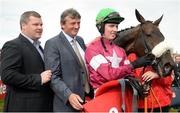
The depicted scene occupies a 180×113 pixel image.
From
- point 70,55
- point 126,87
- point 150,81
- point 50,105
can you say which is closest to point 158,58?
point 150,81

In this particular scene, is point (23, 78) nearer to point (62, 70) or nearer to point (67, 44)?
point (62, 70)

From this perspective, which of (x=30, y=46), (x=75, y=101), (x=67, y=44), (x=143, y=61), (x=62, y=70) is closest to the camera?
(x=75, y=101)

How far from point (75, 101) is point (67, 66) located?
16.3 inches

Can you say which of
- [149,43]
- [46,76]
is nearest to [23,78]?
[46,76]

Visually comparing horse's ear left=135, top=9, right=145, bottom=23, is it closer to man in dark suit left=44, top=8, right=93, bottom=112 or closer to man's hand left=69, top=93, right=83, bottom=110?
man in dark suit left=44, top=8, right=93, bottom=112

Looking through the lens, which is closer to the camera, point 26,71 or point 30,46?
point 26,71

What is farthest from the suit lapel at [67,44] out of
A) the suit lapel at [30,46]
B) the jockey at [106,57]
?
the suit lapel at [30,46]

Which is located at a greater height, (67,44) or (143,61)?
(67,44)

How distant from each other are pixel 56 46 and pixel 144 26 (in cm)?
120

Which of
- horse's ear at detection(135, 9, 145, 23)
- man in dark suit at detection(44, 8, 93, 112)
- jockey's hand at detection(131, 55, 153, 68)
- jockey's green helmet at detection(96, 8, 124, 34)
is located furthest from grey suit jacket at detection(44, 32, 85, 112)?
horse's ear at detection(135, 9, 145, 23)

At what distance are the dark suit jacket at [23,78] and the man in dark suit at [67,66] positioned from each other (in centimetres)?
30

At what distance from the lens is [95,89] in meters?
4.09

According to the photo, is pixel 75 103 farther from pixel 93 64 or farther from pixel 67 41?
pixel 67 41

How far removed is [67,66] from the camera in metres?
4.03
